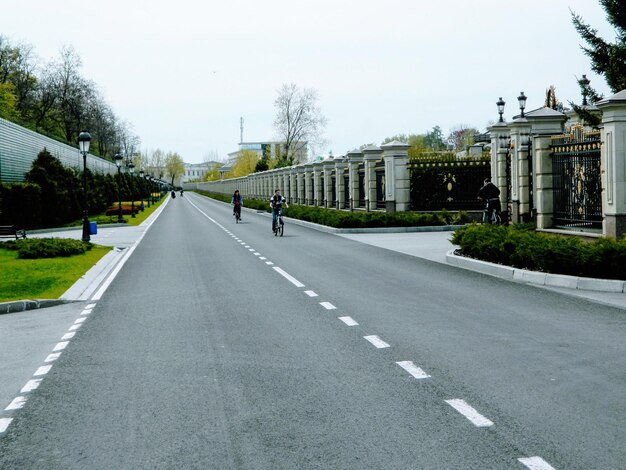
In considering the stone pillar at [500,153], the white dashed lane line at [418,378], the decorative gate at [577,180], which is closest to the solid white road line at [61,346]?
the white dashed lane line at [418,378]

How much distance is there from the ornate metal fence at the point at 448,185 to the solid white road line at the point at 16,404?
30.1 meters

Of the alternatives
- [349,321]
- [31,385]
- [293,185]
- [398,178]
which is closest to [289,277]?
[349,321]

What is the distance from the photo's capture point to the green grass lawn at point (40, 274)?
1350cm

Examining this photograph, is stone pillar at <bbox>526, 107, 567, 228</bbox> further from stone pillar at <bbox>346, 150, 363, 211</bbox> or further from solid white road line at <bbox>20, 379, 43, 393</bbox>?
stone pillar at <bbox>346, 150, 363, 211</bbox>

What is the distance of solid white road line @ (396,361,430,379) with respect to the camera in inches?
264

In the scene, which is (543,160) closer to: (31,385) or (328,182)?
(31,385)

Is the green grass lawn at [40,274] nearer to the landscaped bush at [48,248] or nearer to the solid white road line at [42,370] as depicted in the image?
the landscaped bush at [48,248]

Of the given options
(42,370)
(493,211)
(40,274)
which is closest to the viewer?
(42,370)

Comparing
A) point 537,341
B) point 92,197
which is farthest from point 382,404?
point 92,197

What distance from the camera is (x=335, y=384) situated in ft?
21.4

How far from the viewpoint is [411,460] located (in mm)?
4586

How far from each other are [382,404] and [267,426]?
1.00 meters

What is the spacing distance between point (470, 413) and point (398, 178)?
99.7 ft

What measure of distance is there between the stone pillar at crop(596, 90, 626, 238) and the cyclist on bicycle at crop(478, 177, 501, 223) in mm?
9806
